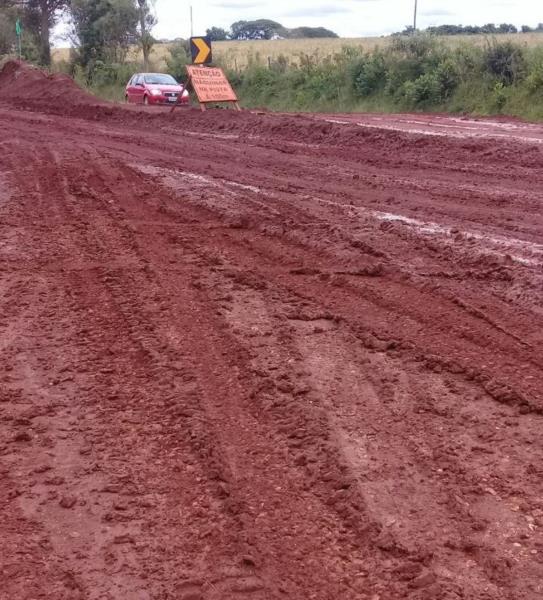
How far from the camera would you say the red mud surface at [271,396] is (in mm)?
3564

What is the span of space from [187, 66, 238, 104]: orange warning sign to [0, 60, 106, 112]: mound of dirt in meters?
4.28

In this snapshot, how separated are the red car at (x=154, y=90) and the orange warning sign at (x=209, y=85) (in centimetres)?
398

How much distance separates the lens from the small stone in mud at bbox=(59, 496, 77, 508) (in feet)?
13.1

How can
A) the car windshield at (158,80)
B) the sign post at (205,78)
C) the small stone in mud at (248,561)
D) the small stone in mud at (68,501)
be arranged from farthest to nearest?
the car windshield at (158,80) < the sign post at (205,78) < the small stone in mud at (68,501) < the small stone in mud at (248,561)

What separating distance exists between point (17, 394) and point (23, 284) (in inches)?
98.2

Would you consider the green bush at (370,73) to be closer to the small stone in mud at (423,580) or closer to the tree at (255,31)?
the small stone in mud at (423,580)

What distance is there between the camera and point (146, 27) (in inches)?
1944

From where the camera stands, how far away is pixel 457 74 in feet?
95.8

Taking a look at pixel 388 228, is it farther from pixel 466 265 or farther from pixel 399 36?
pixel 399 36

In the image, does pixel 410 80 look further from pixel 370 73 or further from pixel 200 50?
pixel 200 50

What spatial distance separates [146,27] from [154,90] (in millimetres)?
19342

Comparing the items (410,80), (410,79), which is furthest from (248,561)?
(410,79)

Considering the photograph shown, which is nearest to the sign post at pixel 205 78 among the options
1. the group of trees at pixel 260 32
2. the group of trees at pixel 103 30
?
the group of trees at pixel 103 30

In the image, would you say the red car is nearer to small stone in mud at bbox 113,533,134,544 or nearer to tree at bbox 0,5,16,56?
tree at bbox 0,5,16,56
